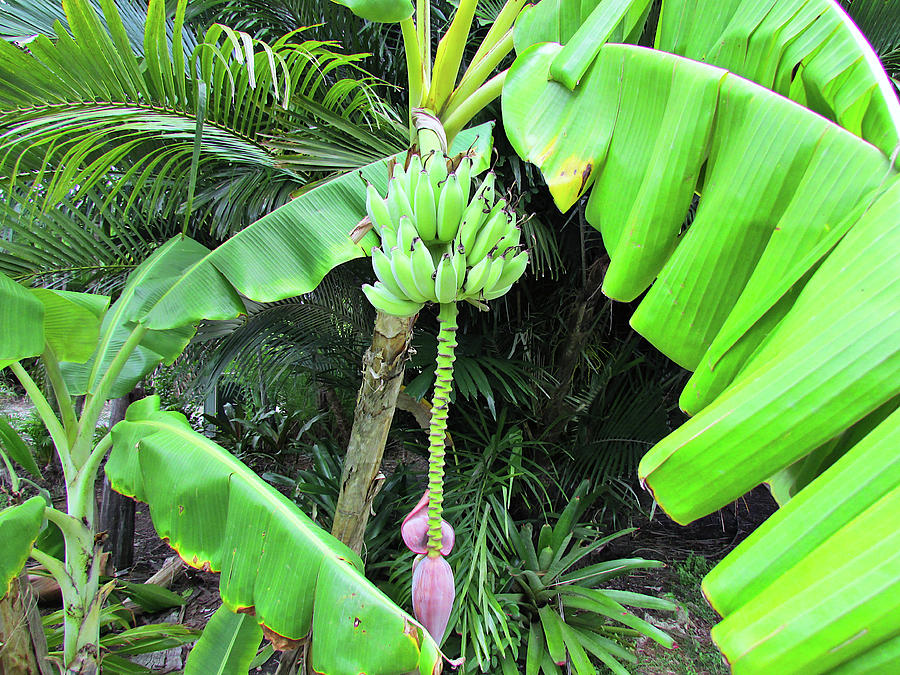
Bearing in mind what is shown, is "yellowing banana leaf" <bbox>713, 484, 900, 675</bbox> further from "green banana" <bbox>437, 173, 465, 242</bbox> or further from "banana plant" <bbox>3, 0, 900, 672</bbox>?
"green banana" <bbox>437, 173, 465, 242</bbox>

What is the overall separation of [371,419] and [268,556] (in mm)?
427

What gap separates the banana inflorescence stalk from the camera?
0.76 m

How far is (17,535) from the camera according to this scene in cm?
108

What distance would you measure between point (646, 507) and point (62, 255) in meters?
3.63

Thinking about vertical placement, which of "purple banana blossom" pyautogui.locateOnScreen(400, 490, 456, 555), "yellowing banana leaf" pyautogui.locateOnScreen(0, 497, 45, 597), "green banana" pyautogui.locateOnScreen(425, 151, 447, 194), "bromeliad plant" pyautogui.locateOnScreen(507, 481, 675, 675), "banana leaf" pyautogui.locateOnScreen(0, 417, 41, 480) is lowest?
"banana leaf" pyautogui.locateOnScreen(0, 417, 41, 480)

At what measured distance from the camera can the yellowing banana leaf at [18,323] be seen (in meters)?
1.13

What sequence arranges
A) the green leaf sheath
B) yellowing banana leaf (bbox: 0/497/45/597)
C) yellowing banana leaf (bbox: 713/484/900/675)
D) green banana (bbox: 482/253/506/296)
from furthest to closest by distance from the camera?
1. yellowing banana leaf (bbox: 0/497/45/597)
2. green banana (bbox: 482/253/506/296)
3. the green leaf sheath
4. yellowing banana leaf (bbox: 713/484/900/675)

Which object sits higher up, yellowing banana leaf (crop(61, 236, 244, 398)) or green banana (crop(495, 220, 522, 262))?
green banana (crop(495, 220, 522, 262))

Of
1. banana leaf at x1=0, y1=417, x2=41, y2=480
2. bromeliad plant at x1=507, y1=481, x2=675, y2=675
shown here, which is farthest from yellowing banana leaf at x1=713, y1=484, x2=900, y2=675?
banana leaf at x1=0, y1=417, x2=41, y2=480

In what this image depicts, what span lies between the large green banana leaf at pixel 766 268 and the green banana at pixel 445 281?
234 millimetres

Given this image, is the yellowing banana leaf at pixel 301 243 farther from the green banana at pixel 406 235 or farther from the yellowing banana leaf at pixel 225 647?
the yellowing banana leaf at pixel 225 647

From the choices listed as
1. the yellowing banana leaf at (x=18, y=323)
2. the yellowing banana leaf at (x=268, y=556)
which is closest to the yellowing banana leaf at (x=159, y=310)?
the yellowing banana leaf at (x=18, y=323)

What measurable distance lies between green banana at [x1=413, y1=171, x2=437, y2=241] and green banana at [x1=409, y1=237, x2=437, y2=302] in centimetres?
7

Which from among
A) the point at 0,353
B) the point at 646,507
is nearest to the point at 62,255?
the point at 0,353
